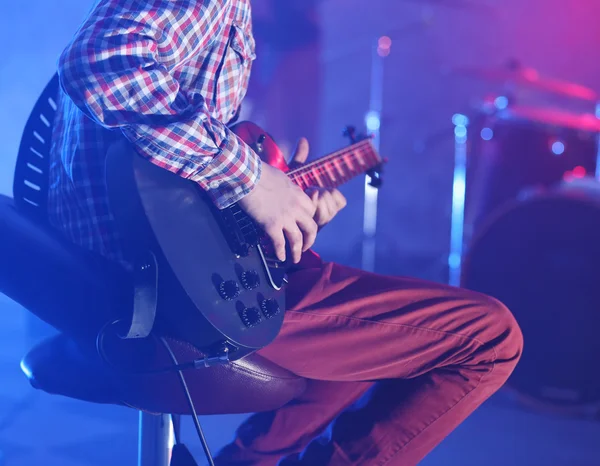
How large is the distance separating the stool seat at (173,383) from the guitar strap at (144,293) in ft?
0.24

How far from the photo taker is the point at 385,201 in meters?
4.51

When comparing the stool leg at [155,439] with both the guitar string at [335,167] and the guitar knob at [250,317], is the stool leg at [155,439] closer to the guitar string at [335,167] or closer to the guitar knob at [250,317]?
the guitar knob at [250,317]

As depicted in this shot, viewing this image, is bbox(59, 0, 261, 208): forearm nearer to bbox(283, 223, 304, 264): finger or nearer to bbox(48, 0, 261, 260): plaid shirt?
bbox(48, 0, 261, 260): plaid shirt

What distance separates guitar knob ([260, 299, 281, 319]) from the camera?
37.3 inches

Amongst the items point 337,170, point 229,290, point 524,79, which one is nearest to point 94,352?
point 229,290

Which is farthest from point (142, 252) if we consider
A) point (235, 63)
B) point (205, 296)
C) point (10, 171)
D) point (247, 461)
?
point (10, 171)

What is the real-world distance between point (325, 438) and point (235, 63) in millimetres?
689

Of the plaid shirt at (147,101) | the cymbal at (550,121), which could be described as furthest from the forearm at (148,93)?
the cymbal at (550,121)

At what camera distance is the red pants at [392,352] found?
1039mm

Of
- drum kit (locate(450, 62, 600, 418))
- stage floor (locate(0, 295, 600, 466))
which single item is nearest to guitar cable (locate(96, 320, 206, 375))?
stage floor (locate(0, 295, 600, 466))

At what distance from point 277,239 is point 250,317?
14 centimetres

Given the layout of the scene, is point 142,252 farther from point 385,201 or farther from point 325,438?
point 385,201

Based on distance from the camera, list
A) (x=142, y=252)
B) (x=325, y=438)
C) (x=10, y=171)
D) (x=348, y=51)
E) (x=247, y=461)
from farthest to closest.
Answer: (x=348, y=51)
(x=10, y=171)
(x=247, y=461)
(x=325, y=438)
(x=142, y=252)

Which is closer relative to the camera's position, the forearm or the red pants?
the forearm
